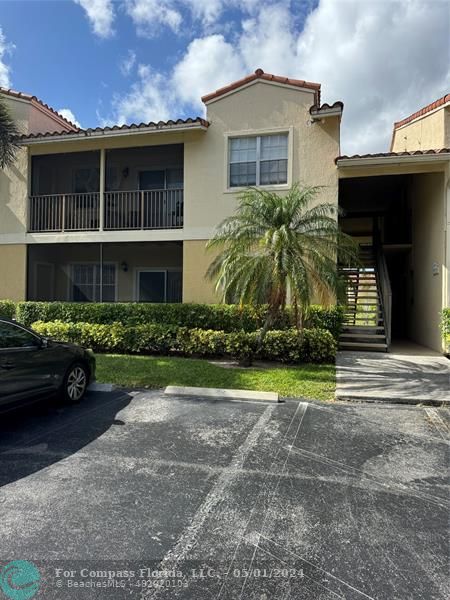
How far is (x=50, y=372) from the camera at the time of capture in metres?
5.67

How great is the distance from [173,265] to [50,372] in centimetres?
887

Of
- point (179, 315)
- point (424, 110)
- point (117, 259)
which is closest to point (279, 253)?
point (179, 315)

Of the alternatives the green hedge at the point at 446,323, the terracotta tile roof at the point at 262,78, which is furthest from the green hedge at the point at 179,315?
the terracotta tile roof at the point at 262,78

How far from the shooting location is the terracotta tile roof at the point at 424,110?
1036 cm

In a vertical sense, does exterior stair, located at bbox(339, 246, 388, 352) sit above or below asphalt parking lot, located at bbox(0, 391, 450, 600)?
above

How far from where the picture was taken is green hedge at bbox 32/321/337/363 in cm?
907

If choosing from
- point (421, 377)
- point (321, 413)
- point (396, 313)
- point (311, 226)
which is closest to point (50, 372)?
point (321, 413)

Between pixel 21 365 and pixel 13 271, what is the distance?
9.15 meters

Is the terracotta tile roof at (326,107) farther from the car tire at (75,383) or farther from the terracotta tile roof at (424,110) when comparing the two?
the car tire at (75,383)

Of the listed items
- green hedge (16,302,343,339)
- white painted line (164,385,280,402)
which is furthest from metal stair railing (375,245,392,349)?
white painted line (164,385,280,402)

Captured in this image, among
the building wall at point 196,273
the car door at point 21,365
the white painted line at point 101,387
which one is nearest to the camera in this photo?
the car door at point 21,365

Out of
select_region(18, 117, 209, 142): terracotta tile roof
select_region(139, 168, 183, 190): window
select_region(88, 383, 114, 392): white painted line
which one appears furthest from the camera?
select_region(139, 168, 183, 190): window

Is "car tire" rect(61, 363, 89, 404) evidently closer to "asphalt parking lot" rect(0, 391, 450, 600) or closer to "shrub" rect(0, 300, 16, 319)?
"asphalt parking lot" rect(0, 391, 450, 600)

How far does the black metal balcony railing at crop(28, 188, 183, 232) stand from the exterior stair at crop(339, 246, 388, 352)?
6.32 m
